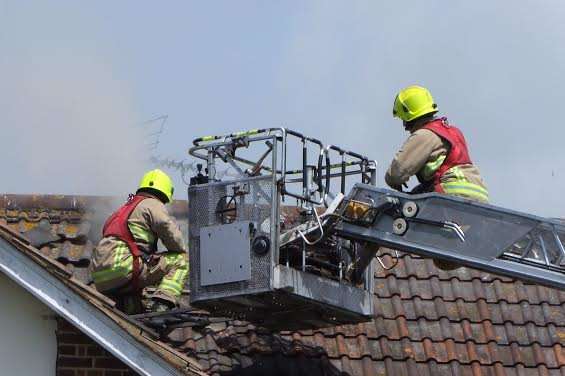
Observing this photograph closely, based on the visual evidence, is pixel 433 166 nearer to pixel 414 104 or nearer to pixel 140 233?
pixel 414 104

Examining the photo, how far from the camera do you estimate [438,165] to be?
1038 centimetres

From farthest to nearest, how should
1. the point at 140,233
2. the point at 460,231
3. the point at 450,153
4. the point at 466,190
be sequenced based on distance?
the point at 140,233 → the point at 450,153 → the point at 466,190 → the point at 460,231

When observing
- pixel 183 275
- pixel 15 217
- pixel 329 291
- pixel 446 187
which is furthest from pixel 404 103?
pixel 15 217

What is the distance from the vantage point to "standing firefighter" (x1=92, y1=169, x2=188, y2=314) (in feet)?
36.0

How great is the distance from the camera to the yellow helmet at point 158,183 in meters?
11.5

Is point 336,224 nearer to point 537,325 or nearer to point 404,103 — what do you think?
point 404,103

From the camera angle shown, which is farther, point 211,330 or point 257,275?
point 211,330

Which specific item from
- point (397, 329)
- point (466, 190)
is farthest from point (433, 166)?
point (397, 329)

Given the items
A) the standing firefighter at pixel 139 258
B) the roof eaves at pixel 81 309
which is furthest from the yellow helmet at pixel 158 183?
the roof eaves at pixel 81 309

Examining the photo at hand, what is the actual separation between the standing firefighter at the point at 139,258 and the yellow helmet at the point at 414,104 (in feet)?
6.48

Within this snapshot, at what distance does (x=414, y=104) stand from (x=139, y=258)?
2.37 meters

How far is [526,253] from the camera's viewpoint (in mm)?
9805

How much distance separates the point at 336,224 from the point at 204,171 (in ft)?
3.68

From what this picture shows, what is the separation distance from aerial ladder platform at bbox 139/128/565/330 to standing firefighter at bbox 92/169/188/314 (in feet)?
1.44
